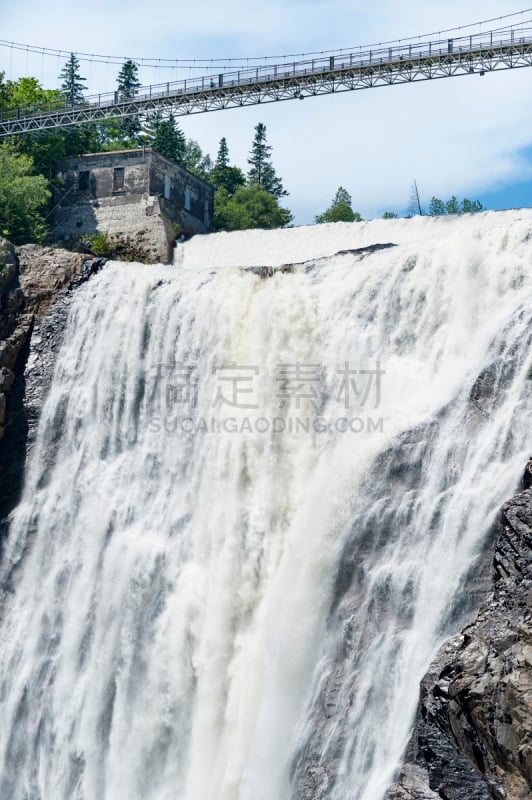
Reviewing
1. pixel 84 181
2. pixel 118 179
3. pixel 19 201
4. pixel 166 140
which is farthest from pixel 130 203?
pixel 166 140

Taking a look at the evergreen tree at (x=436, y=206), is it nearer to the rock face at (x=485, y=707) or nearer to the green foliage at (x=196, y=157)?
the green foliage at (x=196, y=157)

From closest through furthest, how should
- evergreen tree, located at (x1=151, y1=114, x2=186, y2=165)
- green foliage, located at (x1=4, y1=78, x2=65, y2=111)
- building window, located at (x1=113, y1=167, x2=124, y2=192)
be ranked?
building window, located at (x1=113, y1=167, x2=124, y2=192)
green foliage, located at (x1=4, y1=78, x2=65, y2=111)
evergreen tree, located at (x1=151, y1=114, x2=186, y2=165)

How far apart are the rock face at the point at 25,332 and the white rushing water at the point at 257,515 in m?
0.72

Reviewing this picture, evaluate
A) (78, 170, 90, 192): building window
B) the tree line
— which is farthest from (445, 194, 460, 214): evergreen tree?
(78, 170, 90, 192): building window

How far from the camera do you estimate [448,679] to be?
26203mm

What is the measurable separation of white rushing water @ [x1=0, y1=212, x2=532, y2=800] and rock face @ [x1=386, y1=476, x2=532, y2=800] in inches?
74.8

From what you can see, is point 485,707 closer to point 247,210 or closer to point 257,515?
point 257,515

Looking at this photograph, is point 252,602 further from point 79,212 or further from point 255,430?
point 79,212

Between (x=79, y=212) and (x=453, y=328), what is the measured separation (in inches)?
→ 1174

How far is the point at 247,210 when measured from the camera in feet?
247

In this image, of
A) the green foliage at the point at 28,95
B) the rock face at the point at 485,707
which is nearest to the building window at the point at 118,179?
the green foliage at the point at 28,95

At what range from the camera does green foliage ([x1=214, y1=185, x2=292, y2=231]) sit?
7231 centimetres

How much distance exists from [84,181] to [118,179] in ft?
6.92

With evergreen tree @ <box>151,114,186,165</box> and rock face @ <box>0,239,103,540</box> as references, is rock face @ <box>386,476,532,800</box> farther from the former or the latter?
evergreen tree @ <box>151,114,186,165</box>
